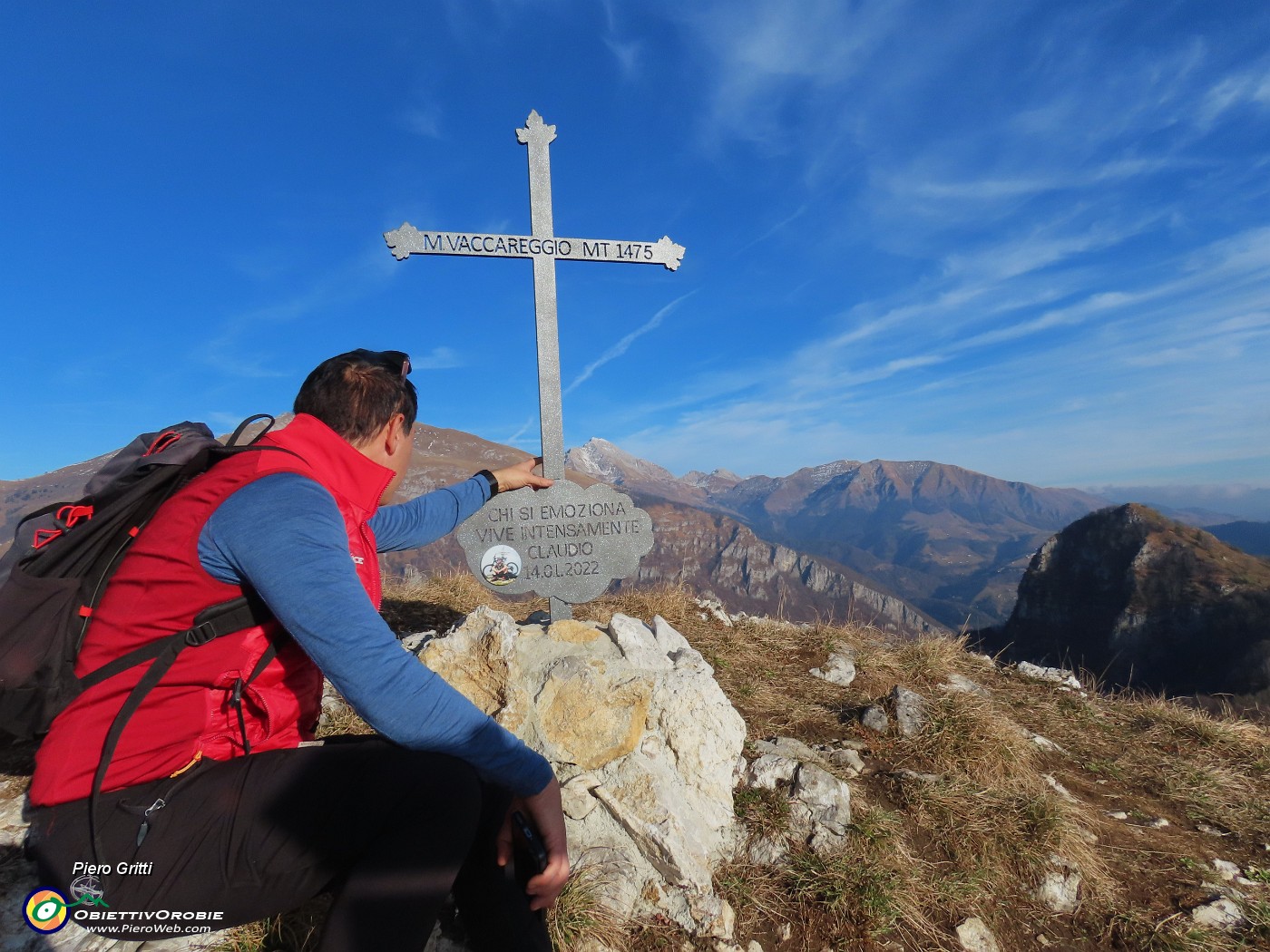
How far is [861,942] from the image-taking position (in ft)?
11.3

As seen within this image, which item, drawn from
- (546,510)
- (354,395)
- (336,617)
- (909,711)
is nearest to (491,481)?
(546,510)

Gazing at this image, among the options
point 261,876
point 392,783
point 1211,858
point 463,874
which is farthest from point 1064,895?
point 261,876

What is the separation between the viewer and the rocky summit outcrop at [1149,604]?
8188 centimetres

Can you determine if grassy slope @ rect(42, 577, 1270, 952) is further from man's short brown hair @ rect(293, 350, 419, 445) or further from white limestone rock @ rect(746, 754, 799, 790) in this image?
man's short brown hair @ rect(293, 350, 419, 445)

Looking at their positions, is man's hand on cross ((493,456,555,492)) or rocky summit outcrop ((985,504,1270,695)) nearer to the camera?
man's hand on cross ((493,456,555,492))

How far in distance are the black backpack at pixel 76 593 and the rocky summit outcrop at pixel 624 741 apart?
2466 millimetres

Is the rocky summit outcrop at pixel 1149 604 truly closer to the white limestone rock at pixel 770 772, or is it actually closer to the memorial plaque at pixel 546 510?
the memorial plaque at pixel 546 510

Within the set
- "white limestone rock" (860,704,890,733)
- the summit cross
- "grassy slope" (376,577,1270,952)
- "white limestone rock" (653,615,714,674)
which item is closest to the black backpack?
"grassy slope" (376,577,1270,952)

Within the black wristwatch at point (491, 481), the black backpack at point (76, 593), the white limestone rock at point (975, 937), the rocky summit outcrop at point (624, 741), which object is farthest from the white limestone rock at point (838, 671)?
the black backpack at point (76, 593)

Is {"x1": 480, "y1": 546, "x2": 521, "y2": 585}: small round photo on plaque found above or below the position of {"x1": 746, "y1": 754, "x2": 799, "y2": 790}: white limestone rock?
above

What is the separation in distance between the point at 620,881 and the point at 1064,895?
2.90m

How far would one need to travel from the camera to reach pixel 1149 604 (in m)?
96.2

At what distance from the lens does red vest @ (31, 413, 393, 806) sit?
76.2 inches

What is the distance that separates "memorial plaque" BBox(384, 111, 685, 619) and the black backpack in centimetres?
417
